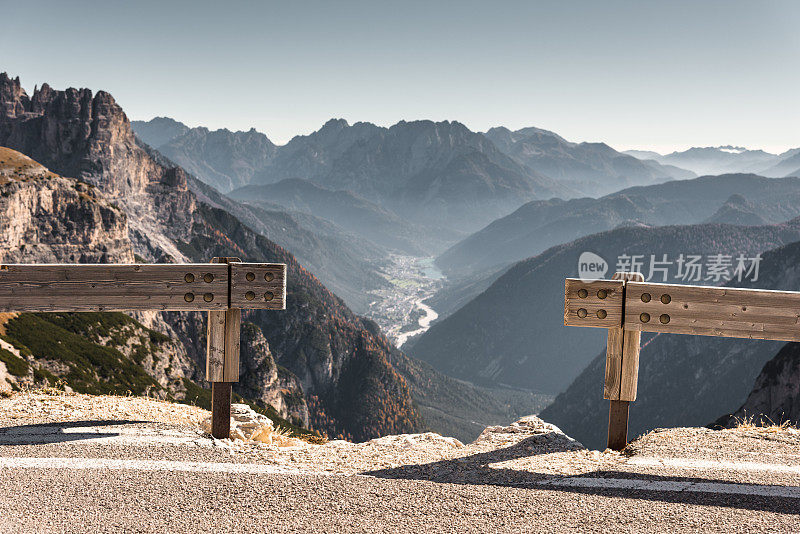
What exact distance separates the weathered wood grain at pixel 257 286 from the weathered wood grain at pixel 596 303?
4091mm

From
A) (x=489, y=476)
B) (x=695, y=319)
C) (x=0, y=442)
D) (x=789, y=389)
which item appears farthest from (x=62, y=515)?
(x=789, y=389)

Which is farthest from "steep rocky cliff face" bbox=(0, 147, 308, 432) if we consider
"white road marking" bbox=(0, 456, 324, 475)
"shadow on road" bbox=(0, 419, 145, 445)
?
"white road marking" bbox=(0, 456, 324, 475)

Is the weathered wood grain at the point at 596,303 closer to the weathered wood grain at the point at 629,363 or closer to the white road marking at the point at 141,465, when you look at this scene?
the weathered wood grain at the point at 629,363

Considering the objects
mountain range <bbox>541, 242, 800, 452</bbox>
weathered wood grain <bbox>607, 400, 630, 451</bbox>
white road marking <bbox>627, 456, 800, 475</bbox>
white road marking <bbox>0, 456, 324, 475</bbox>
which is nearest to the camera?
white road marking <bbox>0, 456, 324, 475</bbox>

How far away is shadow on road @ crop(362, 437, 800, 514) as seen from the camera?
6.03m

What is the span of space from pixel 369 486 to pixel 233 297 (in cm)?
340

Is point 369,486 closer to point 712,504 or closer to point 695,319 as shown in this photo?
point 712,504

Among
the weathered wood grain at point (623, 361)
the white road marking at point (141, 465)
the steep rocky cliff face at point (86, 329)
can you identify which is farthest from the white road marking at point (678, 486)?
the steep rocky cliff face at point (86, 329)

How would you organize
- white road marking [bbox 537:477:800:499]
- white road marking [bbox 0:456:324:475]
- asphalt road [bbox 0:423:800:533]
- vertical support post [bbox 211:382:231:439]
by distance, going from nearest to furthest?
asphalt road [bbox 0:423:800:533]
white road marking [bbox 537:477:800:499]
white road marking [bbox 0:456:324:475]
vertical support post [bbox 211:382:231:439]

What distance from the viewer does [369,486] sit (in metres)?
6.25

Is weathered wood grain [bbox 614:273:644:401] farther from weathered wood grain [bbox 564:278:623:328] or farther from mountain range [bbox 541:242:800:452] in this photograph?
mountain range [bbox 541:242:800:452]

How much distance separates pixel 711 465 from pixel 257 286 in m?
6.53

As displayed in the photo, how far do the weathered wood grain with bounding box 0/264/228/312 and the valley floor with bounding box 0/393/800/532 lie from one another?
1854mm

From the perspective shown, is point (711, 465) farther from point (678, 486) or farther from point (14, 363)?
point (14, 363)
